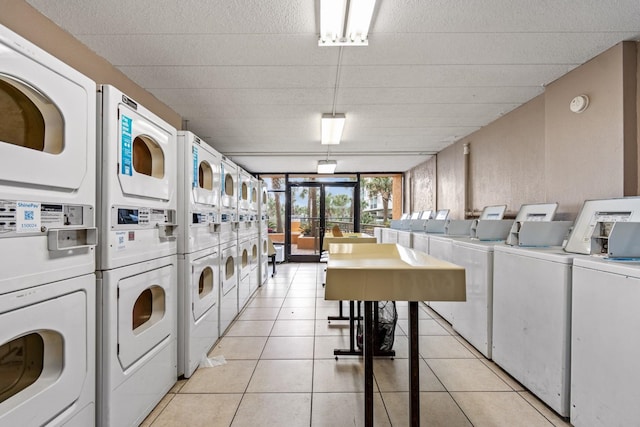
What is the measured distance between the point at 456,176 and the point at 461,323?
117 inches

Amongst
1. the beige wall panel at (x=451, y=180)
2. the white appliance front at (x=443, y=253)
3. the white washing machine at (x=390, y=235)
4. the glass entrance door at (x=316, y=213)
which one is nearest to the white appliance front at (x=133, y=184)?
the white appliance front at (x=443, y=253)

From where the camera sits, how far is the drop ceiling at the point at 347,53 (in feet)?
6.47

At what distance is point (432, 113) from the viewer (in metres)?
3.90

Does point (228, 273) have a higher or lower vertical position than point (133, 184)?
lower

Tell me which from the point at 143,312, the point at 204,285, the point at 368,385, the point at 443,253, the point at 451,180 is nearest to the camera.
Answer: the point at 368,385

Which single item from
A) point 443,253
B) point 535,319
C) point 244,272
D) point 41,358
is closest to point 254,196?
point 244,272

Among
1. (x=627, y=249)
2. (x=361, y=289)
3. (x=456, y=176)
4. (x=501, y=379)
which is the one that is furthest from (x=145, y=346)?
(x=456, y=176)

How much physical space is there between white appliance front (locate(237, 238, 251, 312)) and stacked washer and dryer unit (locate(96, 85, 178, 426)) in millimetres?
1673

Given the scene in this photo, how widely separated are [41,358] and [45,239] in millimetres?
479

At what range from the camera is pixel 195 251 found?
8.00ft

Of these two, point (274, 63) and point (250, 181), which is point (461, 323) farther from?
point (250, 181)

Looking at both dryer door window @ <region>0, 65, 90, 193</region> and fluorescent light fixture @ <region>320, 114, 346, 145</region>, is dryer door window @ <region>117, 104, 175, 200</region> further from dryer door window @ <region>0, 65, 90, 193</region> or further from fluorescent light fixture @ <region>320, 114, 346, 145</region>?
fluorescent light fixture @ <region>320, 114, 346, 145</region>

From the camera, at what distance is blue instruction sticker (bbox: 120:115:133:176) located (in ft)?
5.29

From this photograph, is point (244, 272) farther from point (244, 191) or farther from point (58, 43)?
point (58, 43)
